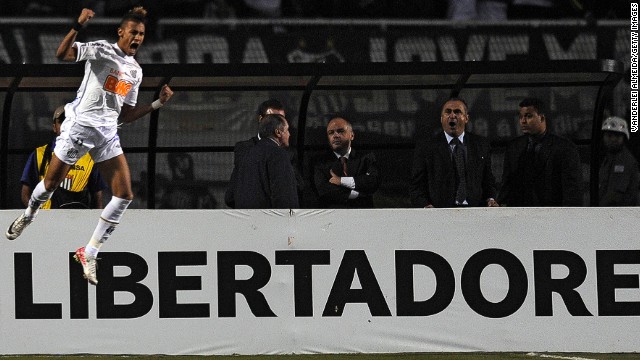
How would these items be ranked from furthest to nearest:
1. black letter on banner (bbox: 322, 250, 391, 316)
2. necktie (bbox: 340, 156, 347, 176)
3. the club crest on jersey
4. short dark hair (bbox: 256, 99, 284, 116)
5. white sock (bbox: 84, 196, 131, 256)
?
necktie (bbox: 340, 156, 347, 176) → short dark hair (bbox: 256, 99, 284, 116) → black letter on banner (bbox: 322, 250, 391, 316) → white sock (bbox: 84, 196, 131, 256) → the club crest on jersey

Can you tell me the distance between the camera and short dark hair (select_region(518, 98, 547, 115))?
10.9m

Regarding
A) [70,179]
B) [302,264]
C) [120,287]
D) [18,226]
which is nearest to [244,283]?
[302,264]

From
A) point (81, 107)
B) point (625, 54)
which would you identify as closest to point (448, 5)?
point (625, 54)

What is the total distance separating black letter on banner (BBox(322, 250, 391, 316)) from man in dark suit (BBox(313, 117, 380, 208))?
711mm

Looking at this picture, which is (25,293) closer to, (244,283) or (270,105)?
(244,283)

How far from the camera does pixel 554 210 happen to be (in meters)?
10.6

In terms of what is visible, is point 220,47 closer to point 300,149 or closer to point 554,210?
point 300,149

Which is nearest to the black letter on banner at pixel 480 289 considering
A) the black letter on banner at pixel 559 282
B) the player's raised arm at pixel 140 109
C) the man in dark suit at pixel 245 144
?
the black letter on banner at pixel 559 282

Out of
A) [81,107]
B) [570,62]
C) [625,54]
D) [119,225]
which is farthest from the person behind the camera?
[625,54]

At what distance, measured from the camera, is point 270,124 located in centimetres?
1048

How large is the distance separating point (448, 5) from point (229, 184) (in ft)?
21.0

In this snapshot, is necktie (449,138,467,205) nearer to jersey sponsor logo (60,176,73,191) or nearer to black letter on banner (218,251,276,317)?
black letter on banner (218,251,276,317)

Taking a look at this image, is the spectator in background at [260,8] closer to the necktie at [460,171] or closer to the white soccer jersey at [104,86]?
the necktie at [460,171]

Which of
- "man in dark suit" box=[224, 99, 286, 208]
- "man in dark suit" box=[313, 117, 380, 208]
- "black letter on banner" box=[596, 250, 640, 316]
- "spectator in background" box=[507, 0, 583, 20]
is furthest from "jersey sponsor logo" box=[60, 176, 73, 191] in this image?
"spectator in background" box=[507, 0, 583, 20]
